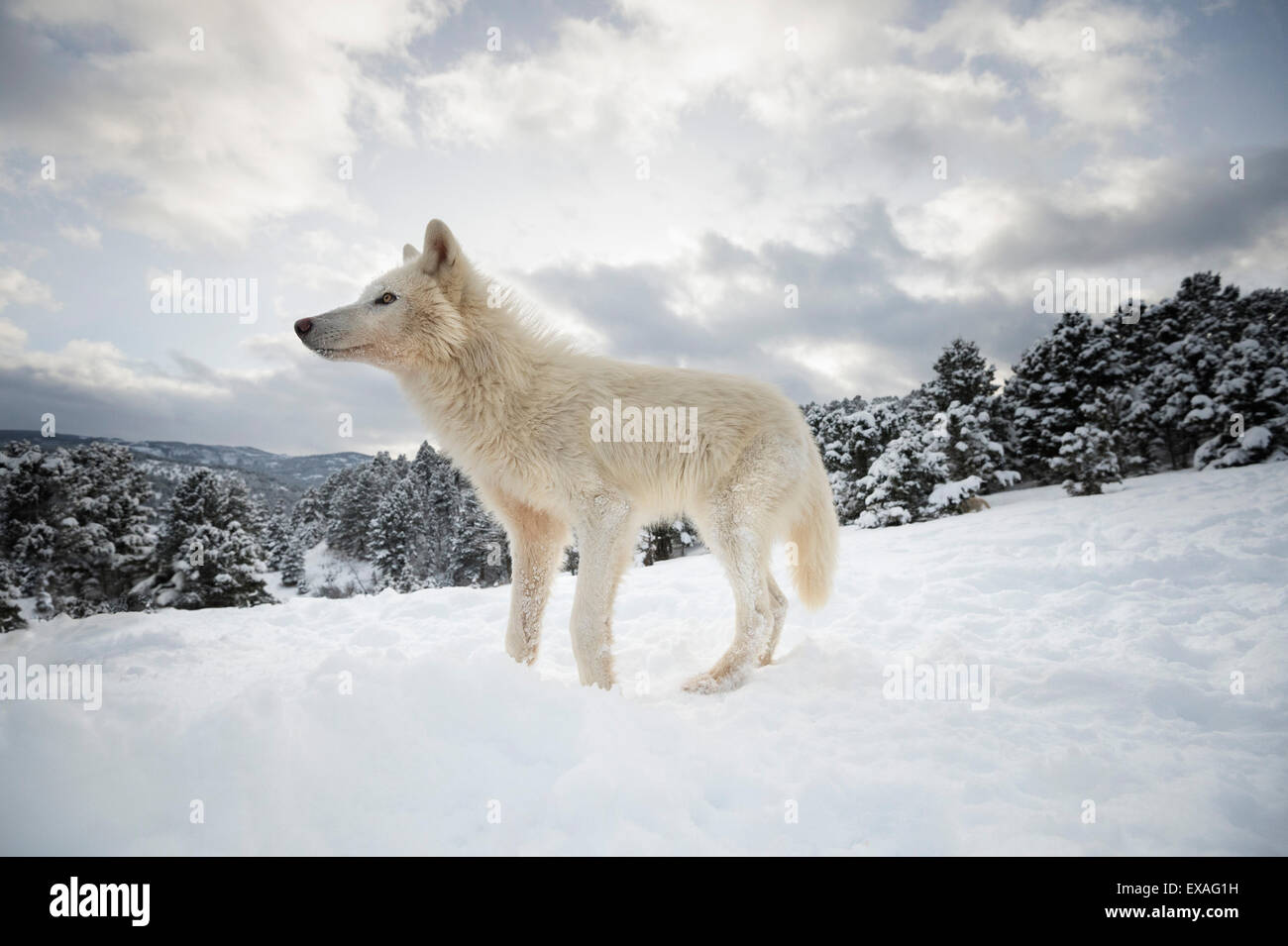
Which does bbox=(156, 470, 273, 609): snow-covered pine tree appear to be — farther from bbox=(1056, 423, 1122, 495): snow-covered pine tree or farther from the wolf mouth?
bbox=(1056, 423, 1122, 495): snow-covered pine tree

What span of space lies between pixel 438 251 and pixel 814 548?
3862 mm

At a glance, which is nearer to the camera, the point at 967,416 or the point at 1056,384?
the point at 967,416

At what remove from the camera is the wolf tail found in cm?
471

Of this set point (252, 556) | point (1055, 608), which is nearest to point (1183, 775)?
point (1055, 608)

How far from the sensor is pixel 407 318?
3.90 metres

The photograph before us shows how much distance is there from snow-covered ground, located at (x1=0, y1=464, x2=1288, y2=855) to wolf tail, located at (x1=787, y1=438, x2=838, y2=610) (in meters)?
0.44

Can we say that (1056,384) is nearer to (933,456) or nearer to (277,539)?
(933,456)

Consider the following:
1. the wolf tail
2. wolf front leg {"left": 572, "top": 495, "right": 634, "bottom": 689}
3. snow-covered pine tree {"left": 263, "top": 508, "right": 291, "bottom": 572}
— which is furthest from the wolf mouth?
snow-covered pine tree {"left": 263, "top": 508, "right": 291, "bottom": 572}

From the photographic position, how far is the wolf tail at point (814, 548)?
4.71m

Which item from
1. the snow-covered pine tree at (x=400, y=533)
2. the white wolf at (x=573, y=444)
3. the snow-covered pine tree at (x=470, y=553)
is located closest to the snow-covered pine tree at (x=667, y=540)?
the snow-covered pine tree at (x=470, y=553)

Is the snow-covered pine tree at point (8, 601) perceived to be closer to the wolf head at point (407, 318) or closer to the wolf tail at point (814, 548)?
the wolf head at point (407, 318)

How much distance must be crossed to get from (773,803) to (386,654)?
259 centimetres

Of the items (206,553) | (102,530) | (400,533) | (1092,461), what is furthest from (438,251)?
(400,533)

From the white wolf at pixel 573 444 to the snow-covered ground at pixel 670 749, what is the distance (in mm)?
797
